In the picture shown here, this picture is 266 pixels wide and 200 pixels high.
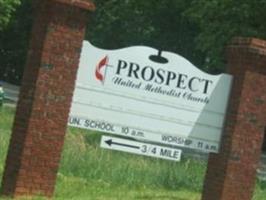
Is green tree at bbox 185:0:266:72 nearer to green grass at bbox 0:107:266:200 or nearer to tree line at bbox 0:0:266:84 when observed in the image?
tree line at bbox 0:0:266:84

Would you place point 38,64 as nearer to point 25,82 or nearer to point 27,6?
point 25,82

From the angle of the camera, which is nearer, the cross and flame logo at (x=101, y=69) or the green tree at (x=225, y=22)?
the cross and flame logo at (x=101, y=69)

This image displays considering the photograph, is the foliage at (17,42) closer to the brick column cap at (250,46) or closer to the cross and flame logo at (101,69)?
the brick column cap at (250,46)

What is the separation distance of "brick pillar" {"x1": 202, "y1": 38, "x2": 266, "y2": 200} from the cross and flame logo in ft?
7.10

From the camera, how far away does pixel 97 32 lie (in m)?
53.9

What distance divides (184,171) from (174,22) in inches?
1506

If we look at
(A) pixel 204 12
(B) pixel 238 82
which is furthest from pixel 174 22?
(B) pixel 238 82

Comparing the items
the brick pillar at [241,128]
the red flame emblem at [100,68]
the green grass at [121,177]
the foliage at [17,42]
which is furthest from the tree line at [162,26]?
the red flame emblem at [100,68]

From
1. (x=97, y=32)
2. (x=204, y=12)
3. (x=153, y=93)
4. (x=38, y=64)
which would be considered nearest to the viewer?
(x=38, y=64)

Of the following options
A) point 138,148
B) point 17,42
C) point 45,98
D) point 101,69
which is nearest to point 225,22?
point 138,148

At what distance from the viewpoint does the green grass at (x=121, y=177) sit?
525 inches

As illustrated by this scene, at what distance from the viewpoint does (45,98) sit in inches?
437

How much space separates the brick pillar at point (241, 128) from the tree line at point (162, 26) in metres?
15.6

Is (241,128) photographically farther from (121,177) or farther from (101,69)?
(121,177)
